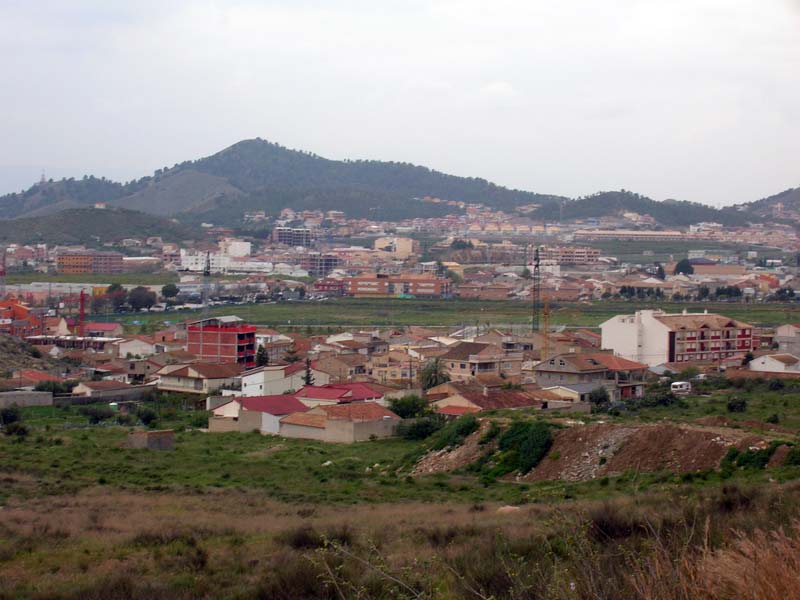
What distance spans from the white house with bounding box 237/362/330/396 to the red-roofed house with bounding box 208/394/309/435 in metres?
3.20

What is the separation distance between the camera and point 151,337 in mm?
33156

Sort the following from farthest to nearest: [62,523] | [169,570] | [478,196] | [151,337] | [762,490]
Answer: [478,196], [151,337], [62,523], [762,490], [169,570]

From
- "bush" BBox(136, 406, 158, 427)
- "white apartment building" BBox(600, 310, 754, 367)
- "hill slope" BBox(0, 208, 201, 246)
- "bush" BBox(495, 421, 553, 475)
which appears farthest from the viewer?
"hill slope" BBox(0, 208, 201, 246)

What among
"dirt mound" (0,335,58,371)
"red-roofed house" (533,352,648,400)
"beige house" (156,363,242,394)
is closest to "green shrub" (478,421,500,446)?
"red-roofed house" (533,352,648,400)

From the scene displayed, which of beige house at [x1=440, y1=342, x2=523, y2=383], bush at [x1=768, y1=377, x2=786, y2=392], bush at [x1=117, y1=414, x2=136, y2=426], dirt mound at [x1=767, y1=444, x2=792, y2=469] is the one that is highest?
dirt mound at [x1=767, y1=444, x2=792, y2=469]

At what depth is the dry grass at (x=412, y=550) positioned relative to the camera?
126 inches

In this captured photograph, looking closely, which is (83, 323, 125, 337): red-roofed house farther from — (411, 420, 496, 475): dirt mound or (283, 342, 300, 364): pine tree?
(411, 420, 496, 475): dirt mound

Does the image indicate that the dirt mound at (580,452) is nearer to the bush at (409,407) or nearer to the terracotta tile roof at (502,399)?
the terracotta tile roof at (502,399)

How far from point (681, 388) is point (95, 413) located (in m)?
11.2

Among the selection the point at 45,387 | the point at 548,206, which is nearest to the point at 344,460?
the point at 45,387

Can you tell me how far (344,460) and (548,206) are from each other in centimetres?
12049

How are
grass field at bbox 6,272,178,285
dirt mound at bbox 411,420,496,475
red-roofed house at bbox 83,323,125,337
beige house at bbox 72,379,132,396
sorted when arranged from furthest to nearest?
1. grass field at bbox 6,272,178,285
2. red-roofed house at bbox 83,323,125,337
3. beige house at bbox 72,379,132,396
4. dirt mound at bbox 411,420,496,475

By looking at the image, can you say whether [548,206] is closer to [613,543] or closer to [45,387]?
[45,387]

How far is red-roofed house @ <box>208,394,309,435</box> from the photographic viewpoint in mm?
17203
